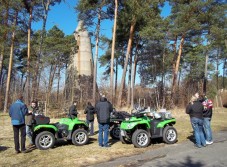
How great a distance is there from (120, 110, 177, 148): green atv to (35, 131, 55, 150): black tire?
244cm

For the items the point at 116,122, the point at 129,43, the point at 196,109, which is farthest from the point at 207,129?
the point at 129,43

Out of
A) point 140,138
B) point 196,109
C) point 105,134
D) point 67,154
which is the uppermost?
point 196,109

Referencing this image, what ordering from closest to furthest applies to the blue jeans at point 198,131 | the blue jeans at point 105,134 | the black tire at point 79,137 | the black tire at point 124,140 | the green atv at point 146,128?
the blue jeans at point 198,131 → the green atv at point 146,128 → the blue jeans at point 105,134 → the black tire at point 79,137 → the black tire at point 124,140

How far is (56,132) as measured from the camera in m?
11.3

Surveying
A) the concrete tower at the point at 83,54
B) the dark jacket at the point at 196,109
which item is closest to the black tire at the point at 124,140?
the dark jacket at the point at 196,109

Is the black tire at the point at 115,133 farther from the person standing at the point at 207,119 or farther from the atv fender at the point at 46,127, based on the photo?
the person standing at the point at 207,119

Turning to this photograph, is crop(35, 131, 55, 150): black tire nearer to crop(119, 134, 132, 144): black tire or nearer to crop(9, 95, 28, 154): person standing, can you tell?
crop(9, 95, 28, 154): person standing

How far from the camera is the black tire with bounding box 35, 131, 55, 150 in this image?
35.3 ft

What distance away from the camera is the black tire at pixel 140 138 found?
10922 mm

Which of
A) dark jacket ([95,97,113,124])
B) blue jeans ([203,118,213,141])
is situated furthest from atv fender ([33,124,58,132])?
blue jeans ([203,118,213,141])

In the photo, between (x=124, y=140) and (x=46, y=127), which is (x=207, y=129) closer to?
(x=124, y=140)

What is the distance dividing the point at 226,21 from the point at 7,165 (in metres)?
26.6

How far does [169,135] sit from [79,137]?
3202 mm

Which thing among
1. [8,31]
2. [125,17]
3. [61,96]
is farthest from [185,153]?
[8,31]
